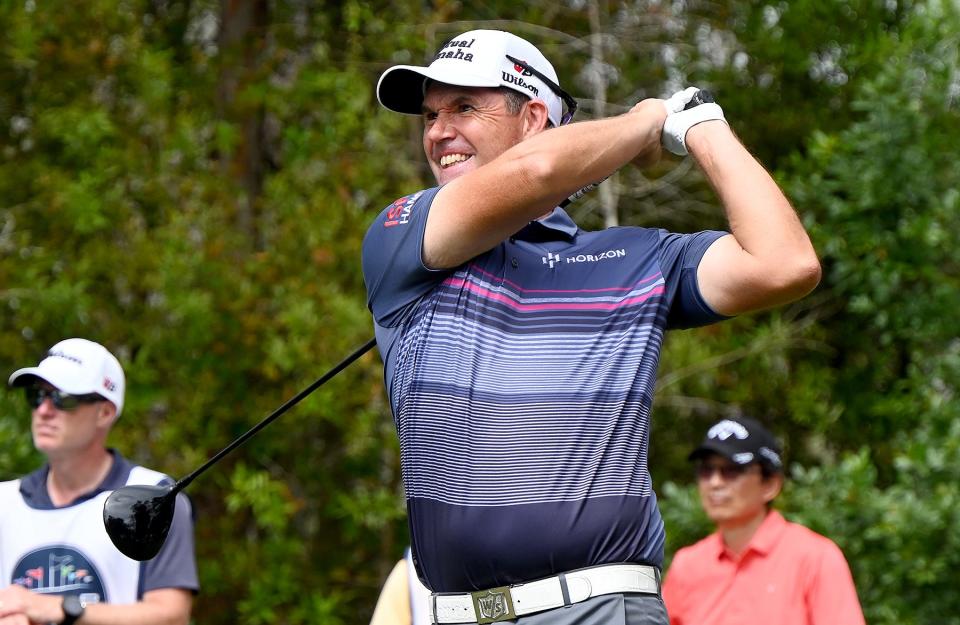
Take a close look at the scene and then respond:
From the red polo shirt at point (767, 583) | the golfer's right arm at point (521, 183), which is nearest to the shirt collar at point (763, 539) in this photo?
the red polo shirt at point (767, 583)

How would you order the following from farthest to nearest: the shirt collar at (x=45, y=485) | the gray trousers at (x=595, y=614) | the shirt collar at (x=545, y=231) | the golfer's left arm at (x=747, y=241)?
the shirt collar at (x=45, y=485)
the shirt collar at (x=545, y=231)
the golfer's left arm at (x=747, y=241)
the gray trousers at (x=595, y=614)

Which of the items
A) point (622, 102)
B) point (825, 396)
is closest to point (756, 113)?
point (622, 102)

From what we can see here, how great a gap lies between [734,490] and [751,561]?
0.38 meters

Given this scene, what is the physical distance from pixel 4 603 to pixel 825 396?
5.11m

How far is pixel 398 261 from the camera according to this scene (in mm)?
3172

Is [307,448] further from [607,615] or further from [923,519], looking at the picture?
[607,615]

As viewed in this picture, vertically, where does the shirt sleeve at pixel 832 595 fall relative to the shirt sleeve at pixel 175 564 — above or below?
below

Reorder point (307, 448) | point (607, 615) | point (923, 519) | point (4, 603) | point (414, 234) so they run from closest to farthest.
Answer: point (607, 615)
point (414, 234)
point (4, 603)
point (923, 519)
point (307, 448)

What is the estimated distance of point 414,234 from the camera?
3.15 m

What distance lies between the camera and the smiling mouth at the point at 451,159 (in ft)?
11.1

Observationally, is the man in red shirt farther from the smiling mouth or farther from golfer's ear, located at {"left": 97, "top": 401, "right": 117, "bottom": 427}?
the smiling mouth

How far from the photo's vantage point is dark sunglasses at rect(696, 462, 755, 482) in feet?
17.7

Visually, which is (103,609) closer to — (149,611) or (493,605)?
(149,611)

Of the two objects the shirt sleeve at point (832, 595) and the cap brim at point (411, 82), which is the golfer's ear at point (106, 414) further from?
the shirt sleeve at point (832, 595)
